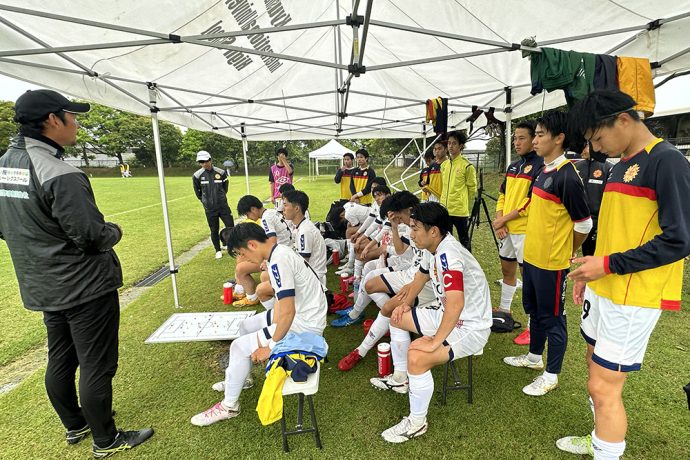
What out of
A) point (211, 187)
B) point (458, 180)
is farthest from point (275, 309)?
point (211, 187)

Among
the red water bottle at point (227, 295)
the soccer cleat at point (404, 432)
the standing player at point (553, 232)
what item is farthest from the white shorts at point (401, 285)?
the red water bottle at point (227, 295)

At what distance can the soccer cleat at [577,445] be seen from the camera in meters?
2.02

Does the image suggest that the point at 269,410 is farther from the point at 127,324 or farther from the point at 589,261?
the point at 127,324

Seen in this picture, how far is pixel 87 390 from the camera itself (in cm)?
201

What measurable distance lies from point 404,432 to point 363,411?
0.39 metres

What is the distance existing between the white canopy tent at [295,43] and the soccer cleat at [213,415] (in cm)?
222

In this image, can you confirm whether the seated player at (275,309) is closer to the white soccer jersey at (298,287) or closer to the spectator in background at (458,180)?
the white soccer jersey at (298,287)

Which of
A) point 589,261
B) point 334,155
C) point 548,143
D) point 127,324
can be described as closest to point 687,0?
point 548,143

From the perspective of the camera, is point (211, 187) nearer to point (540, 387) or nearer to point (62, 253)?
point (62, 253)

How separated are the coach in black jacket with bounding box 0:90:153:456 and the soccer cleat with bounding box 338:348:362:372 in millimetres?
1675

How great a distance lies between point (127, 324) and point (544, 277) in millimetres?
4568

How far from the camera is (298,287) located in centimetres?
236

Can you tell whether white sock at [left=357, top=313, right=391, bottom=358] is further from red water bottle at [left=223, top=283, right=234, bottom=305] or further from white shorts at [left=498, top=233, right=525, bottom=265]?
red water bottle at [left=223, top=283, right=234, bottom=305]

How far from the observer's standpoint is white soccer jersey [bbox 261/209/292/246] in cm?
434
